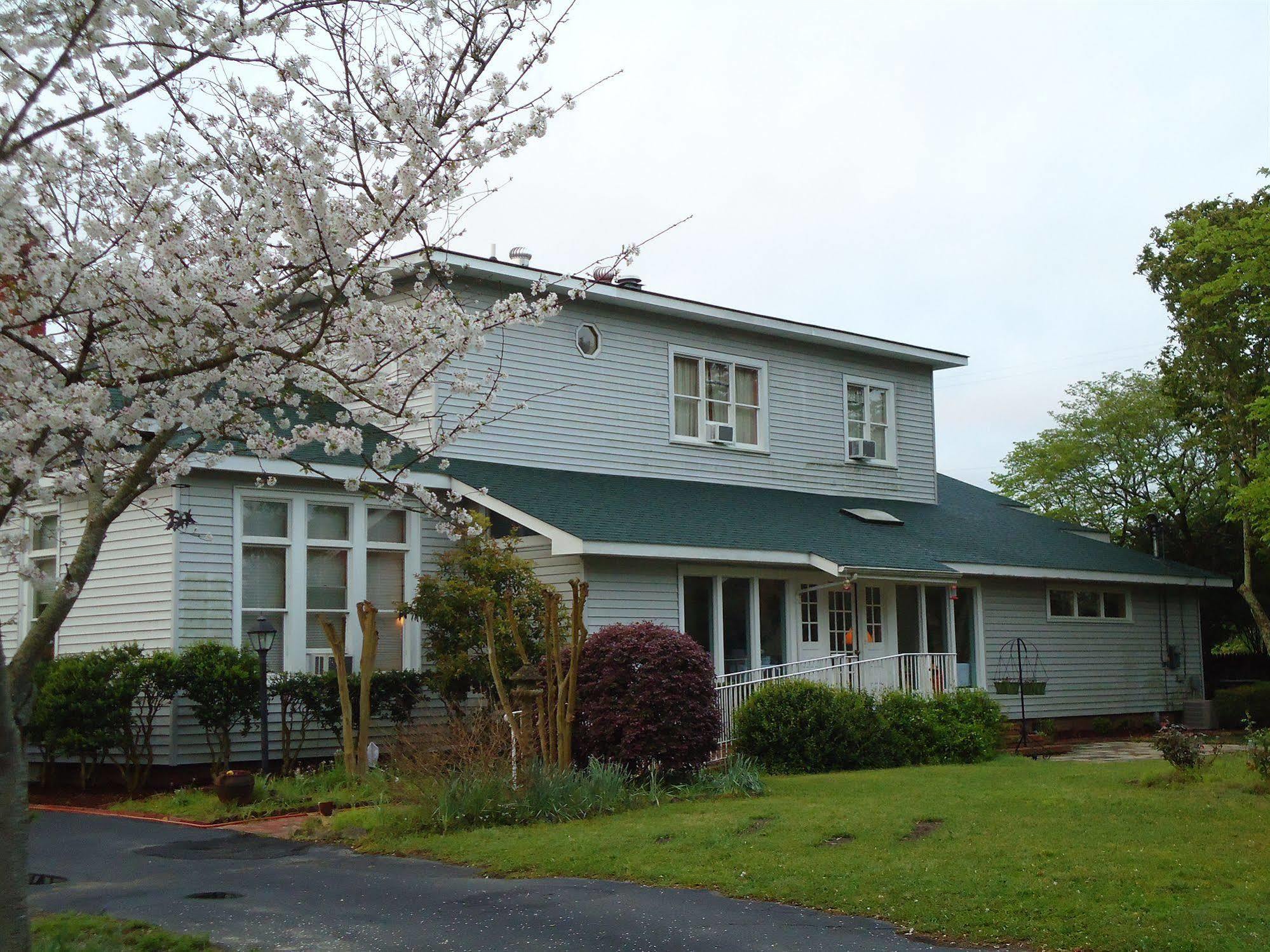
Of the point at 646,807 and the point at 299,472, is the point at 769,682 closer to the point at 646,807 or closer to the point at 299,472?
the point at 646,807

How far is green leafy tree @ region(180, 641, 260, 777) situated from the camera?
A: 14297 mm

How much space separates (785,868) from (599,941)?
202cm

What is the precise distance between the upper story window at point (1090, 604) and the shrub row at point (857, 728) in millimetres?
6239

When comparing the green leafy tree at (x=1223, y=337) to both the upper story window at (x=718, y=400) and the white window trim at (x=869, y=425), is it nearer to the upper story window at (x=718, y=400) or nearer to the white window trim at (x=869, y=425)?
the white window trim at (x=869, y=425)

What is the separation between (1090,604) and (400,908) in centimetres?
1892

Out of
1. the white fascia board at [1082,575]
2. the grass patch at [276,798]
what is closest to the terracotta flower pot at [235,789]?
the grass patch at [276,798]

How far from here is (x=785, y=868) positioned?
8883mm

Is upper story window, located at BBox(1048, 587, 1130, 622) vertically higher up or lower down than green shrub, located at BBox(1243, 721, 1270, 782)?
higher up

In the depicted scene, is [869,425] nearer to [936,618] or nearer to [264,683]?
[936,618]

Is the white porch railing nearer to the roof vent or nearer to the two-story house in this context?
the two-story house

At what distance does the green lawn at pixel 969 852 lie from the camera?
7.32 meters

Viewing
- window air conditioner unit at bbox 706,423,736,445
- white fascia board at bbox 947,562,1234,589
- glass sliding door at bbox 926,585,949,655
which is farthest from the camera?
glass sliding door at bbox 926,585,949,655

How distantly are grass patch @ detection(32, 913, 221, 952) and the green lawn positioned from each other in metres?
2.64

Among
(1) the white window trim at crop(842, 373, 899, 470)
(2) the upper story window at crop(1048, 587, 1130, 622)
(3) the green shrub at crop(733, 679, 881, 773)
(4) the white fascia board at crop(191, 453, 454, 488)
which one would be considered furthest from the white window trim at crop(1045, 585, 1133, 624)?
(4) the white fascia board at crop(191, 453, 454, 488)
